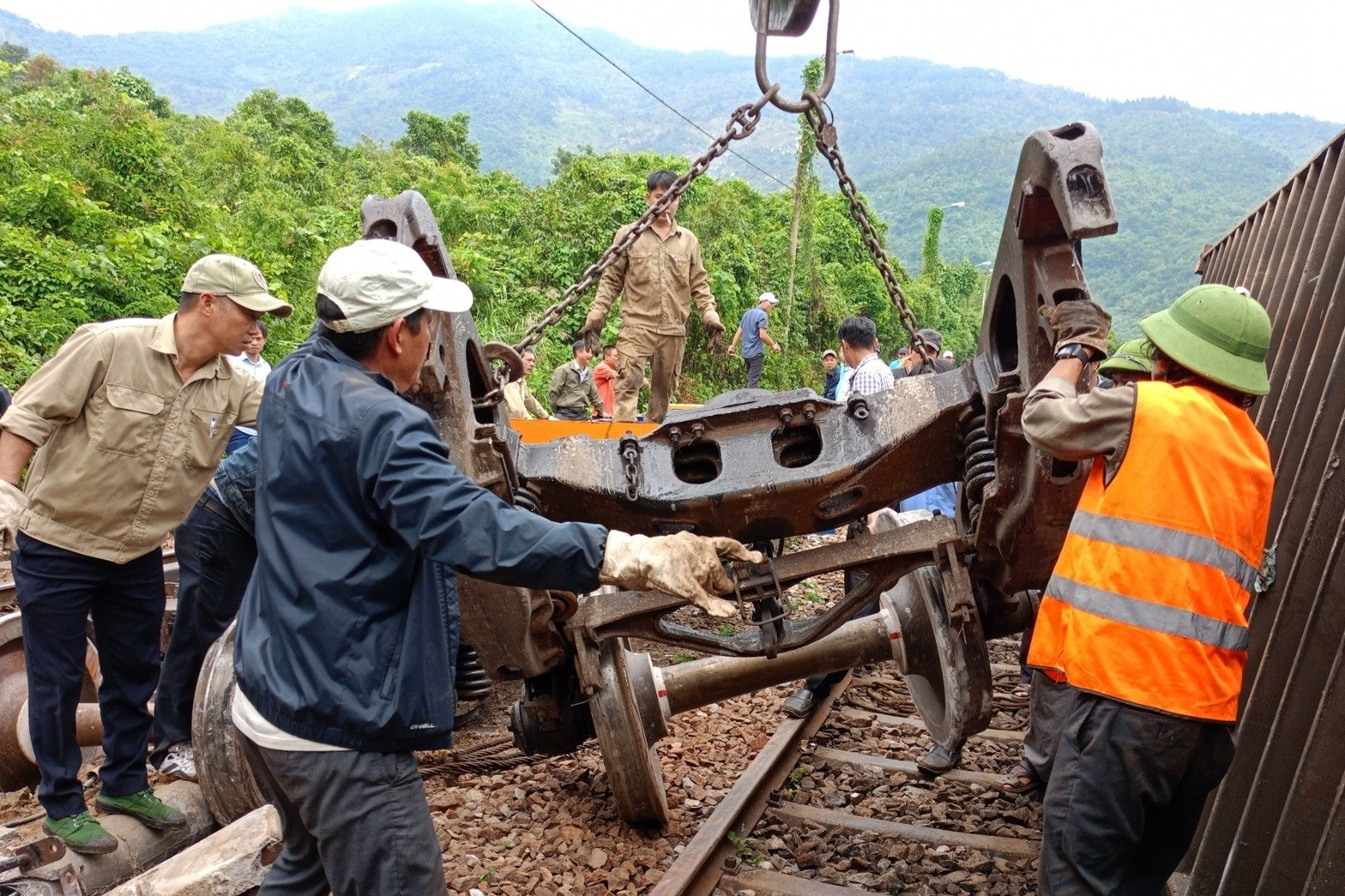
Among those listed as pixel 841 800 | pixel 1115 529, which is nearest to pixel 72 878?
pixel 841 800

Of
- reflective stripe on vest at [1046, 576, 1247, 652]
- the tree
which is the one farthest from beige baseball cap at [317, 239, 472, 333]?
the tree

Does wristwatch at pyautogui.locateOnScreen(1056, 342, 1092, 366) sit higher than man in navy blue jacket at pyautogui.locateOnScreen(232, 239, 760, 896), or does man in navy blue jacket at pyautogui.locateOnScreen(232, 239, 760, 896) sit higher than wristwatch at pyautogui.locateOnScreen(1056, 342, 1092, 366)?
wristwatch at pyautogui.locateOnScreen(1056, 342, 1092, 366)

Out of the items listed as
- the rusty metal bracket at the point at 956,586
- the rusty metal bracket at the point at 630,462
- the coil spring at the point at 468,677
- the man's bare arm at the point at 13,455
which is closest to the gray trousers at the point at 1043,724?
the rusty metal bracket at the point at 956,586

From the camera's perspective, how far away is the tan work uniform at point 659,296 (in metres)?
6.96

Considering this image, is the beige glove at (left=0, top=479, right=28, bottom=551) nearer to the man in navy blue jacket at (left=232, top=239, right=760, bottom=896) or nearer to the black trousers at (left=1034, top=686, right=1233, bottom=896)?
the man in navy blue jacket at (left=232, top=239, right=760, bottom=896)

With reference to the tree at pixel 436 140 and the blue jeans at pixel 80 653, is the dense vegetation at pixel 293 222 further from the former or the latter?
the blue jeans at pixel 80 653

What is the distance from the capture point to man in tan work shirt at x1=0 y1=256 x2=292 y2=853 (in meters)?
3.56

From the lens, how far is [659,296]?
6.95 m

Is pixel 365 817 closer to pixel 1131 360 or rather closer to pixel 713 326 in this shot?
pixel 1131 360

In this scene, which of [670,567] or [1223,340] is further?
[1223,340]

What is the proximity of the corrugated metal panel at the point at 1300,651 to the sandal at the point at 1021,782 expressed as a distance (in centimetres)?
100

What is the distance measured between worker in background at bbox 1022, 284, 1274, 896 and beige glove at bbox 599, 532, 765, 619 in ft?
3.09

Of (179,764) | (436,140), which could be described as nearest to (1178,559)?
(179,764)

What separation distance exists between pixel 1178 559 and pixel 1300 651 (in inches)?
39.9
